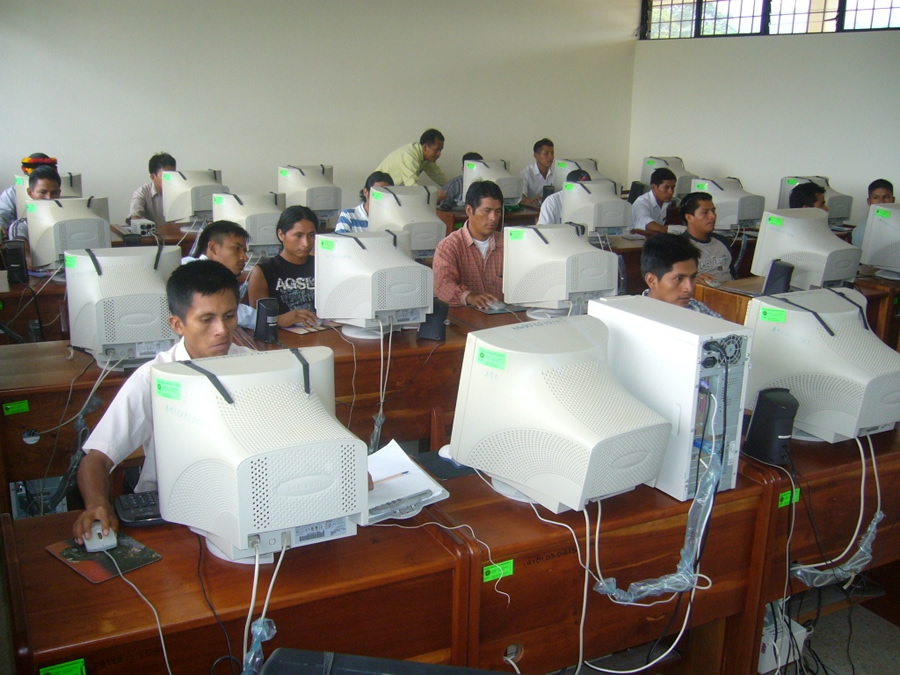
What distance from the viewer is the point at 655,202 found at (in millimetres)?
5262

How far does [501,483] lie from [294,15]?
5911 millimetres

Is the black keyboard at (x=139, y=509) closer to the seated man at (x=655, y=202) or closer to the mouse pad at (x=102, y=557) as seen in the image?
the mouse pad at (x=102, y=557)

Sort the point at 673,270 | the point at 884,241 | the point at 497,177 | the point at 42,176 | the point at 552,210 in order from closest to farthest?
the point at 673,270
the point at 884,241
the point at 42,176
the point at 552,210
the point at 497,177

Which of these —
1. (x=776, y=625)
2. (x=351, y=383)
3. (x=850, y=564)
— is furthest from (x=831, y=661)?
(x=351, y=383)

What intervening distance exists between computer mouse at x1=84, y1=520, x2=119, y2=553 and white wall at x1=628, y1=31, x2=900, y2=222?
20.5 ft

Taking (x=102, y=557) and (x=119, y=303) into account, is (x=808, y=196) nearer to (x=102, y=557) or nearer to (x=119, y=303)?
(x=119, y=303)

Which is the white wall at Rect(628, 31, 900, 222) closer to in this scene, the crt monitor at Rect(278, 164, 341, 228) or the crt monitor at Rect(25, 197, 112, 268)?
the crt monitor at Rect(278, 164, 341, 228)

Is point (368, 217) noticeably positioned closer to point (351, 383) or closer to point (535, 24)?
point (351, 383)

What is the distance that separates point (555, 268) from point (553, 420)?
1.35 m

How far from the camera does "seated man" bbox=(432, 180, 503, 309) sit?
325 cm

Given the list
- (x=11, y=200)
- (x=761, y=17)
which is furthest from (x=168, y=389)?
(x=761, y=17)

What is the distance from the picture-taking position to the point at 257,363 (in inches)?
52.6

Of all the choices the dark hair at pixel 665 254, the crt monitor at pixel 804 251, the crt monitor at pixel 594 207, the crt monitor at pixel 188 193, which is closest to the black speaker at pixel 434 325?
the dark hair at pixel 665 254

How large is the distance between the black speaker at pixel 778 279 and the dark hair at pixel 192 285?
2005 mm
